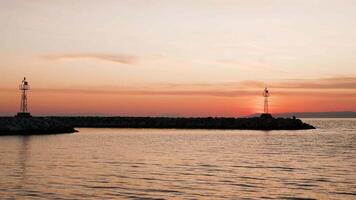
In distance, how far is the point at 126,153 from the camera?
47125mm

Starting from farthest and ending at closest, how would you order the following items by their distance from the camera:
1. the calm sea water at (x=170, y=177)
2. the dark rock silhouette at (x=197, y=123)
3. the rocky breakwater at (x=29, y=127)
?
1. the dark rock silhouette at (x=197, y=123)
2. the rocky breakwater at (x=29, y=127)
3. the calm sea water at (x=170, y=177)

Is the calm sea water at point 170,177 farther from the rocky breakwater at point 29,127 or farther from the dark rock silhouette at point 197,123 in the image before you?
the dark rock silhouette at point 197,123

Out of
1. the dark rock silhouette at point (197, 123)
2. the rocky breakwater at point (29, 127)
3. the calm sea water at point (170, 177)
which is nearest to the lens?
the calm sea water at point (170, 177)

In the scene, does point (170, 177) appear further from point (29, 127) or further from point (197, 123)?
point (197, 123)

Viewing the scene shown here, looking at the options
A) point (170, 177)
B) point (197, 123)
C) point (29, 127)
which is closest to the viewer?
point (170, 177)

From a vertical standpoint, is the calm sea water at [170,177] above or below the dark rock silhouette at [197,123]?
below

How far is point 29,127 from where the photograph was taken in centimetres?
8544

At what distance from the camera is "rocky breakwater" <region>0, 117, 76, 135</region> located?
81250 millimetres

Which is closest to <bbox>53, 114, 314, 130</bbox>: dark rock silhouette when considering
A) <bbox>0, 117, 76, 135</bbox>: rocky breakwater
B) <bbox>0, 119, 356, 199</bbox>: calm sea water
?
<bbox>0, 117, 76, 135</bbox>: rocky breakwater

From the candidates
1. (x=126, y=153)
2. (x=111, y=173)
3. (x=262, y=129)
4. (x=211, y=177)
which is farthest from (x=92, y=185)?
(x=262, y=129)

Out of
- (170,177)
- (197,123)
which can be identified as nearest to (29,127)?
(197,123)

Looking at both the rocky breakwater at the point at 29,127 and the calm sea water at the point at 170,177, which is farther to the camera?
the rocky breakwater at the point at 29,127

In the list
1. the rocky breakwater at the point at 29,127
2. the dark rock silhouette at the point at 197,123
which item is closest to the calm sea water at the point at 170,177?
the rocky breakwater at the point at 29,127

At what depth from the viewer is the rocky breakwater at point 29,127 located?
8125 cm
